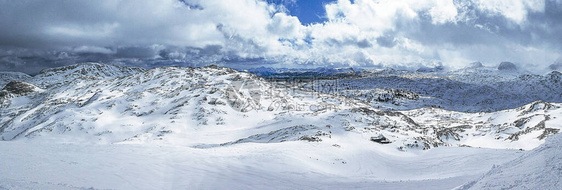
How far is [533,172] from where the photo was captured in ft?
28.4

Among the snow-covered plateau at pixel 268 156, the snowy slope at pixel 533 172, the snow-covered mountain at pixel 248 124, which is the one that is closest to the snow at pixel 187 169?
the snow-covered plateau at pixel 268 156

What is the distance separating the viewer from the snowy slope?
8.08m

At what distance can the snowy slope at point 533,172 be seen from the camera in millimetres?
8079

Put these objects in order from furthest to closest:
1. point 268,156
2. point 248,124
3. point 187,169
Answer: point 248,124 → point 268,156 → point 187,169

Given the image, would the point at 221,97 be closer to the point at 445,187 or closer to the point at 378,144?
the point at 378,144

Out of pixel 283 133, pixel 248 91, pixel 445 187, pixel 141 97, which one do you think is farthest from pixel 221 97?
pixel 445 187

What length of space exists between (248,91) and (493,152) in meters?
107

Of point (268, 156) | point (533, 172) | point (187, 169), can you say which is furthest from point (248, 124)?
point (533, 172)

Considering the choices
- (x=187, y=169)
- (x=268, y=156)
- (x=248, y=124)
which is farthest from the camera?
(x=248, y=124)

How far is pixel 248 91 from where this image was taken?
128 meters

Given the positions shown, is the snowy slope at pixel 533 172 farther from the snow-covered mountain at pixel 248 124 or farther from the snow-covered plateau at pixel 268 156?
the snow-covered mountain at pixel 248 124

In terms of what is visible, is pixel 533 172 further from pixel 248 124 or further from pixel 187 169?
pixel 248 124

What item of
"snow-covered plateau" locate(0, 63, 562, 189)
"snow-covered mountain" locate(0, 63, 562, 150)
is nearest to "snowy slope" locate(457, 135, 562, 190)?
"snow-covered plateau" locate(0, 63, 562, 189)

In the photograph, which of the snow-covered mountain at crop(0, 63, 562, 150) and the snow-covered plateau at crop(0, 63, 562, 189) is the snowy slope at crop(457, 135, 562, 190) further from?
the snow-covered mountain at crop(0, 63, 562, 150)
